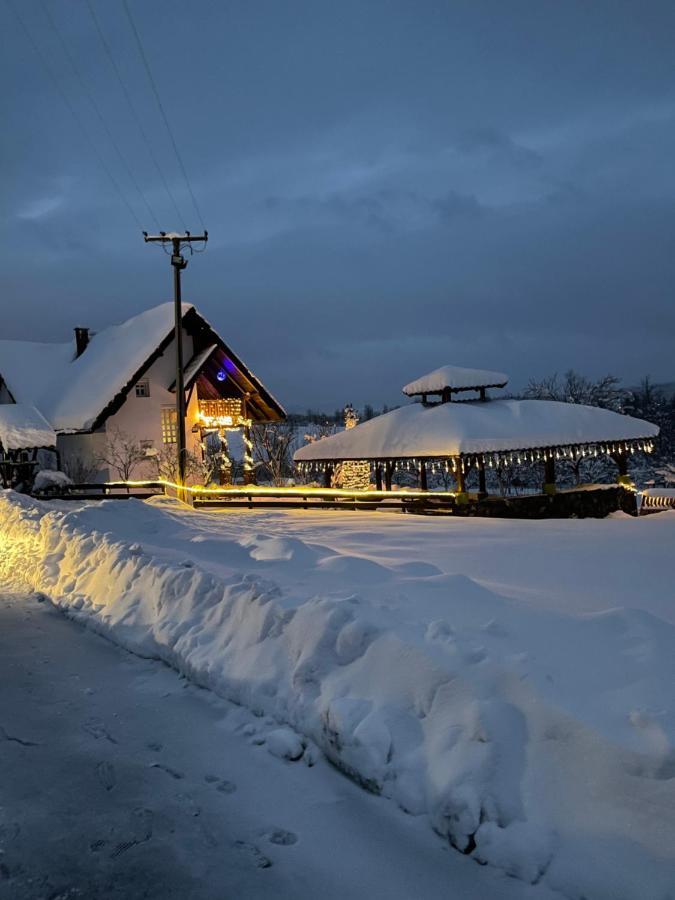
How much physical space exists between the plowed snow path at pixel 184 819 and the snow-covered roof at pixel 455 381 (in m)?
18.4

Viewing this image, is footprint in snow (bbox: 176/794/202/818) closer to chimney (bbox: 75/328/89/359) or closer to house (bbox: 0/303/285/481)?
house (bbox: 0/303/285/481)

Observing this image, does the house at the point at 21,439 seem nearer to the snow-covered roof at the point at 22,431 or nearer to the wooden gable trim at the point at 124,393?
the snow-covered roof at the point at 22,431

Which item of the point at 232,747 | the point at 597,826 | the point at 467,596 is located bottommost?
the point at 232,747

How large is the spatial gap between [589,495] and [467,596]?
1840 centimetres

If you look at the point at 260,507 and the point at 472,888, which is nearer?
the point at 472,888

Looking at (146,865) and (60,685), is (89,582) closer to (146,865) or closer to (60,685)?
(60,685)

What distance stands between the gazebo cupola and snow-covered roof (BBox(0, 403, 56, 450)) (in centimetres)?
Answer: 1608

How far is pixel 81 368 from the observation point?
36.8 m

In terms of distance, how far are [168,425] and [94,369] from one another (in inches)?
203

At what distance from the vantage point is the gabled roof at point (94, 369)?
105 feet

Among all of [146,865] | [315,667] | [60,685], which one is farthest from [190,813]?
[60,685]

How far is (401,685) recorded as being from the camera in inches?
173

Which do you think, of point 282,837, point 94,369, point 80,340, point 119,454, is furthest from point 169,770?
point 80,340

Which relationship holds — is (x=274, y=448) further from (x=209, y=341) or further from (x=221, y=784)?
(x=221, y=784)
